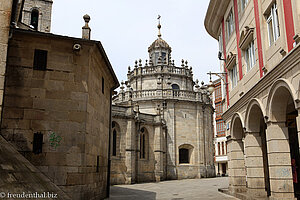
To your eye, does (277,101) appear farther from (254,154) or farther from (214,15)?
(214,15)

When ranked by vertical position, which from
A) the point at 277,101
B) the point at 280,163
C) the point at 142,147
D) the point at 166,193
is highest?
the point at 277,101

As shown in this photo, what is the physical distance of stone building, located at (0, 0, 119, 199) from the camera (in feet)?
34.3

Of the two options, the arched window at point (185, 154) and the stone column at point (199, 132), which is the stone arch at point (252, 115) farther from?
the stone column at point (199, 132)

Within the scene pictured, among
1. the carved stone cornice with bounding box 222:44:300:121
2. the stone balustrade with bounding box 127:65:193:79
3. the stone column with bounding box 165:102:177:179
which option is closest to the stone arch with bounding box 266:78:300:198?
the carved stone cornice with bounding box 222:44:300:121

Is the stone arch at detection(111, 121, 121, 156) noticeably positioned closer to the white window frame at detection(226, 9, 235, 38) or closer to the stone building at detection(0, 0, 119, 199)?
the white window frame at detection(226, 9, 235, 38)

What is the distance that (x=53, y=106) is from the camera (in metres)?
11.0

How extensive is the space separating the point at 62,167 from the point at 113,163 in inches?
716

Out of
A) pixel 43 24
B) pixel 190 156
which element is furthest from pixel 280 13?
pixel 190 156

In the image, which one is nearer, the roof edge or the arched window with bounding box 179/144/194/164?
the roof edge

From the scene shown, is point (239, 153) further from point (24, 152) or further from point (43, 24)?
point (43, 24)

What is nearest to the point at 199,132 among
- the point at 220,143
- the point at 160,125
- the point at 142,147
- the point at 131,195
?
the point at 160,125

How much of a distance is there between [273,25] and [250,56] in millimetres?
2959

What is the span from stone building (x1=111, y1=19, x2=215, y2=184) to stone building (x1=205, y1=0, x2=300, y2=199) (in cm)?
1310

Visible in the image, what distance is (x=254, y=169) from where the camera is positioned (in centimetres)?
1377
